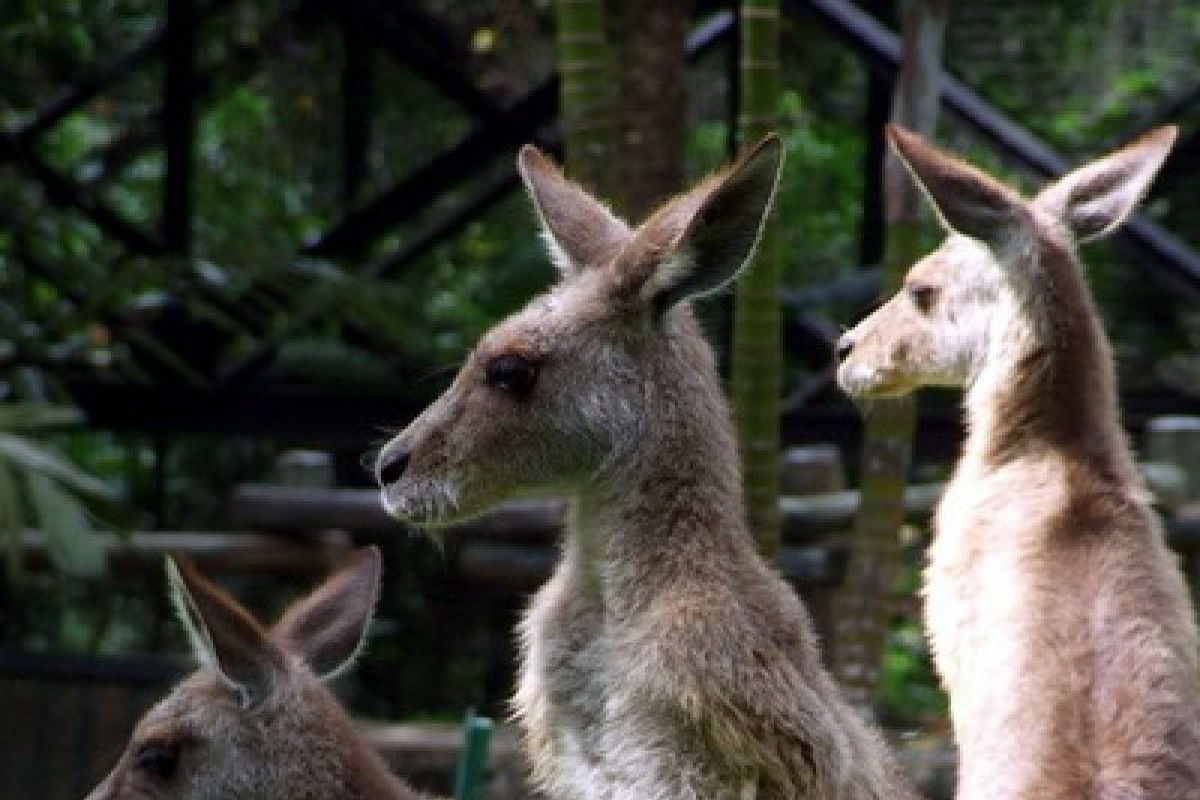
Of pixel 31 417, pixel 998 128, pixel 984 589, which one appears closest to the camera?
pixel 984 589

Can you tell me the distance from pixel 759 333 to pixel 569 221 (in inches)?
89.3

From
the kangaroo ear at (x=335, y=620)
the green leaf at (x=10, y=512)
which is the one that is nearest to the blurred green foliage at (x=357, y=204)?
the green leaf at (x=10, y=512)

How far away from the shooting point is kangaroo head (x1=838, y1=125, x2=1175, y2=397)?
682cm

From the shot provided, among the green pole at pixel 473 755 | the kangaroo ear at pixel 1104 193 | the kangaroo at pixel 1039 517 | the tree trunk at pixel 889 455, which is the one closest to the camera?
the kangaroo at pixel 1039 517

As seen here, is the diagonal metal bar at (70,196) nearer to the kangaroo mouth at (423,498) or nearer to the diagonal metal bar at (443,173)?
the diagonal metal bar at (443,173)

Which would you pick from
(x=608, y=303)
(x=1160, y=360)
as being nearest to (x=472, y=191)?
→ (x=1160, y=360)

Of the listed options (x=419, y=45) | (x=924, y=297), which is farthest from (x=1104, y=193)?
(x=419, y=45)

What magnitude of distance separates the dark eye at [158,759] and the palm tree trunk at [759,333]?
2492 millimetres

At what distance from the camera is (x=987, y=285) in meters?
6.99

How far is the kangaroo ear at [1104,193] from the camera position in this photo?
7.02 m

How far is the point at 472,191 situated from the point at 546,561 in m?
2.31

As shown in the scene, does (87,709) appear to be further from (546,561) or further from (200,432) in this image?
(200,432)

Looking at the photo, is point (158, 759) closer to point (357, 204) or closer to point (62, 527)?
point (62, 527)

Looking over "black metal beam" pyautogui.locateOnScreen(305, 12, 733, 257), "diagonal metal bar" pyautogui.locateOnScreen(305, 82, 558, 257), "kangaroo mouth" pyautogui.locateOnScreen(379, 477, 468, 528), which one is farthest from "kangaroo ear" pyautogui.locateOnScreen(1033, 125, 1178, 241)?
"diagonal metal bar" pyautogui.locateOnScreen(305, 82, 558, 257)
